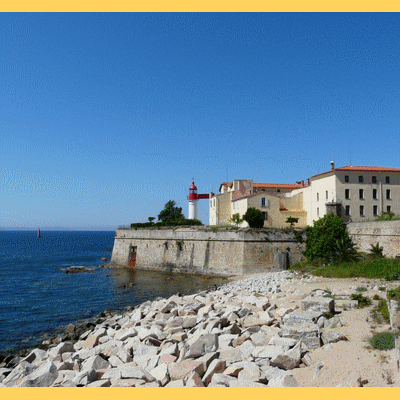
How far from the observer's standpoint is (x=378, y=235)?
25016 mm

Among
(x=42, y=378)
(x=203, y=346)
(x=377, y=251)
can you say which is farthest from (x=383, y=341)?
(x=377, y=251)

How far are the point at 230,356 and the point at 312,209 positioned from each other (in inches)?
1163

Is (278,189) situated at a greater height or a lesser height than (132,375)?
greater

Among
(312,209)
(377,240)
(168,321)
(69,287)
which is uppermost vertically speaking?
(312,209)

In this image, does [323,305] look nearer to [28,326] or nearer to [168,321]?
[168,321]

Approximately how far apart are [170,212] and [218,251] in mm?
24259

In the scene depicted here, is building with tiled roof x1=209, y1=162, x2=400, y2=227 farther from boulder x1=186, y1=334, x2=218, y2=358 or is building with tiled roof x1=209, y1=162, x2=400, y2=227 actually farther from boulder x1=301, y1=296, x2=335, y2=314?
boulder x1=186, y1=334, x2=218, y2=358

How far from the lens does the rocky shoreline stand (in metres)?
7.30

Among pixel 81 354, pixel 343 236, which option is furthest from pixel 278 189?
pixel 81 354

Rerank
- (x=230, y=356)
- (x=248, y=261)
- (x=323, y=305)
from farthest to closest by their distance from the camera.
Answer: (x=248, y=261) < (x=323, y=305) < (x=230, y=356)

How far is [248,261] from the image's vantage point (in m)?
29.1

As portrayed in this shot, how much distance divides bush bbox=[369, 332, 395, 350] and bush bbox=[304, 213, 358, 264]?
14.5m

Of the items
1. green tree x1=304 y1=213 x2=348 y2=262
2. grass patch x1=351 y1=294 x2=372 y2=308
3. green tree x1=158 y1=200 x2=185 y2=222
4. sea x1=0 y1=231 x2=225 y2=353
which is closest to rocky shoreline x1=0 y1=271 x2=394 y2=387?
grass patch x1=351 y1=294 x2=372 y2=308

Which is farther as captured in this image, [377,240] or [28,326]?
[377,240]
